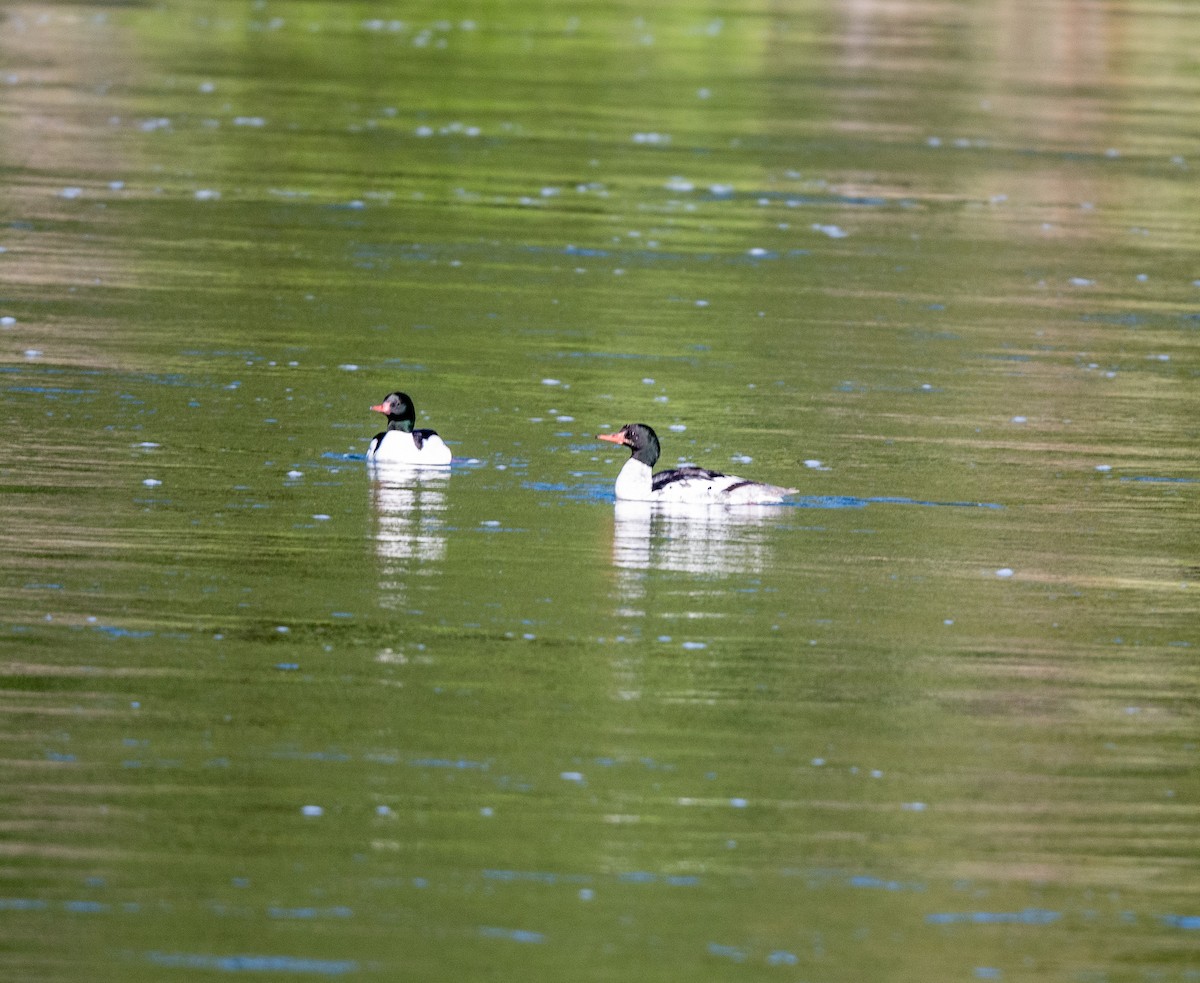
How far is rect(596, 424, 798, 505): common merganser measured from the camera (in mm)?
12648

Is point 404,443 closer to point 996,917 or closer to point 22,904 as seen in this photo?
point 22,904

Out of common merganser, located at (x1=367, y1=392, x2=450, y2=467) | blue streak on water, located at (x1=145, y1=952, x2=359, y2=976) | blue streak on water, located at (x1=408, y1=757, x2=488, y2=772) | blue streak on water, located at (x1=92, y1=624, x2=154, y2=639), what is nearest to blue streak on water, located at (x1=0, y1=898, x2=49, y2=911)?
blue streak on water, located at (x1=145, y1=952, x2=359, y2=976)

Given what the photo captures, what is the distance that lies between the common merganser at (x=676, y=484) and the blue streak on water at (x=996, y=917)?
5.32m

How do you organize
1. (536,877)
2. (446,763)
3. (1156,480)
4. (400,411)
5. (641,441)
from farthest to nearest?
(1156,480) < (400,411) < (641,441) < (446,763) < (536,877)

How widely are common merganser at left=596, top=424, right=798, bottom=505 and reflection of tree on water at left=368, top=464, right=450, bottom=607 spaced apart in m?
0.96

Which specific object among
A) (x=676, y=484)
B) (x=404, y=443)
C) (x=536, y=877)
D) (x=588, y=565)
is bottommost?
(x=536, y=877)

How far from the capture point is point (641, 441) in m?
12.9

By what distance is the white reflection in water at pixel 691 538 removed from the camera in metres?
11.6

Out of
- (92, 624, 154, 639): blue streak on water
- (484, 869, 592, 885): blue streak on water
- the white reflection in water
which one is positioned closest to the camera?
(484, 869, 592, 885): blue streak on water

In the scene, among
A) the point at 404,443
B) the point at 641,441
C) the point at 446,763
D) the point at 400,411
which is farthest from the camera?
the point at 400,411

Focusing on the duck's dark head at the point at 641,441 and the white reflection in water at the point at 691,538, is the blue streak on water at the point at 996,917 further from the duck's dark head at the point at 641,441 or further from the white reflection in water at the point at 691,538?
the duck's dark head at the point at 641,441

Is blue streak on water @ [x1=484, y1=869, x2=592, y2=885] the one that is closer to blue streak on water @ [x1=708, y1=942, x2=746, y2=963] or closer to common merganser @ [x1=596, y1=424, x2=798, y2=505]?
blue streak on water @ [x1=708, y1=942, x2=746, y2=963]

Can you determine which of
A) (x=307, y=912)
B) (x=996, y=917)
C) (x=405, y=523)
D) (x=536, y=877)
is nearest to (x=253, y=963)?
(x=307, y=912)

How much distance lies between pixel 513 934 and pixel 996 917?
1.43 m
